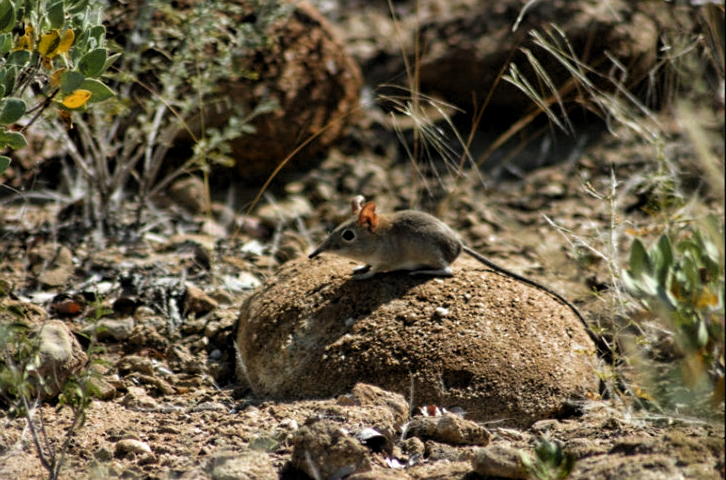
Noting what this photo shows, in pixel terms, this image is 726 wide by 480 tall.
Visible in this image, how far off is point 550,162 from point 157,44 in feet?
12.8

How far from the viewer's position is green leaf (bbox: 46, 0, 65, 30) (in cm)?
367

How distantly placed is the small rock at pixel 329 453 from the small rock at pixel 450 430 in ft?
1.80

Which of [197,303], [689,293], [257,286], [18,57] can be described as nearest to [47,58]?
[18,57]

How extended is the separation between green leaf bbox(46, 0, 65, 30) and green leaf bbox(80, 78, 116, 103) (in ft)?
0.80

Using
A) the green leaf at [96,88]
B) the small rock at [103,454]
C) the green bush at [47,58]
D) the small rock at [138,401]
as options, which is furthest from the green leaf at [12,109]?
the small rock at [138,401]

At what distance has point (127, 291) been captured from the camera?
6043 mm

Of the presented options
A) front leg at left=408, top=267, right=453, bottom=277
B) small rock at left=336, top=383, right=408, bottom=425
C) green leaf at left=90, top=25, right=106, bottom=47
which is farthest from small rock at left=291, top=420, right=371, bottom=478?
green leaf at left=90, top=25, right=106, bottom=47

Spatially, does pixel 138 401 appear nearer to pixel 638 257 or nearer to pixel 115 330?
pixel 115 330

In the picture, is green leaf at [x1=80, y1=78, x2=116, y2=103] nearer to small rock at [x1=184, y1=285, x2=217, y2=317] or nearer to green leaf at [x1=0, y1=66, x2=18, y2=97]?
green leaf at [x1=0, y1=66, x2=18, y2=97]

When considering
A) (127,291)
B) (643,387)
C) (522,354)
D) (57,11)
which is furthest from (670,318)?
(127,291)

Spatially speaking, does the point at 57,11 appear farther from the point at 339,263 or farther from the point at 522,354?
the point at 522,354

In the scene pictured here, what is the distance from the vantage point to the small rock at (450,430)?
4176 mm

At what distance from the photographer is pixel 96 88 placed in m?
3.81

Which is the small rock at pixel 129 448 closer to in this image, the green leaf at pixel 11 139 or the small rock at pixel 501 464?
the green leaf at pixel 11 139
